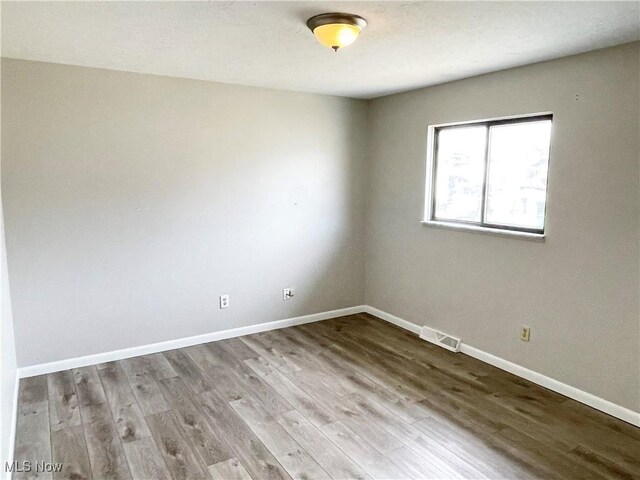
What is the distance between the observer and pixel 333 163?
175 inches

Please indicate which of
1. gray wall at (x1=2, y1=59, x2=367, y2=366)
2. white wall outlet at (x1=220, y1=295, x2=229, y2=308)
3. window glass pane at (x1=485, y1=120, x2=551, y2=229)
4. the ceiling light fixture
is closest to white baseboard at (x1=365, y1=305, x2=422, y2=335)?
gray wall at (x1=2, y1=59, x2=367, y2=366)

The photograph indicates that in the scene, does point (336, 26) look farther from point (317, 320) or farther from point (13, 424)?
point (317, 320)

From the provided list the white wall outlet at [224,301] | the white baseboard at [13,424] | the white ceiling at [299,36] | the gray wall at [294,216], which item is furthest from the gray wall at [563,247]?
the white baseboard at [13,424]

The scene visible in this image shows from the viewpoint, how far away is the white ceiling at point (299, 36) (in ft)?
6.78

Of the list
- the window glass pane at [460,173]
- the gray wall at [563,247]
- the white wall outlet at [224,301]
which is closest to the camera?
the gray wall at [563,247]

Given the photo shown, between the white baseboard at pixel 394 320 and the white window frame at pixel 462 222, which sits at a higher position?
the white window frame at pixel 462 222

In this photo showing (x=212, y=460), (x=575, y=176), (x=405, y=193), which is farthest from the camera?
(x=405, y=193)

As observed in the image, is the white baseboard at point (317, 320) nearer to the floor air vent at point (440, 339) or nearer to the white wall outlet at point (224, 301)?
the floor air vent at point (440, 339)

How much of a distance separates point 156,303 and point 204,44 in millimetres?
2112

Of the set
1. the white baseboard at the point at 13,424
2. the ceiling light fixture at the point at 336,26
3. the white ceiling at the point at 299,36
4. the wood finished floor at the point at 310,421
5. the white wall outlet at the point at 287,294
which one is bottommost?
→ the wood finished floor at the point at 310,421

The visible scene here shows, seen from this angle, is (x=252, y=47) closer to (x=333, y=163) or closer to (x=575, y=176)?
(x=333, y=163)

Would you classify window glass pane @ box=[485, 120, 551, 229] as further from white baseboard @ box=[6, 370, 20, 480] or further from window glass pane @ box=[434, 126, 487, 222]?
white baseboard @ box=[6, 370, 20, 480]

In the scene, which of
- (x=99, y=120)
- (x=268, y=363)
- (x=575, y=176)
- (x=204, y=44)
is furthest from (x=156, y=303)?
(x=575, y=176)

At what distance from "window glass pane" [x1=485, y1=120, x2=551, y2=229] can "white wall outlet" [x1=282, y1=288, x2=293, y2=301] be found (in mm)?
1943
